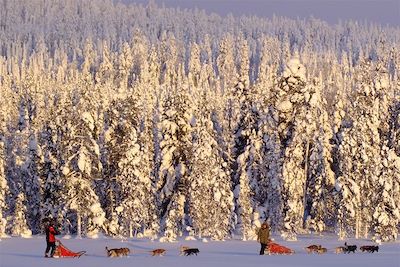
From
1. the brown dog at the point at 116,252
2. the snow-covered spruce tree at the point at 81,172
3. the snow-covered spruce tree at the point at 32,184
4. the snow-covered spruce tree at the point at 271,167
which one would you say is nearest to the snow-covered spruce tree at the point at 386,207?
the snow-covered spruce tree at the point at 271,167

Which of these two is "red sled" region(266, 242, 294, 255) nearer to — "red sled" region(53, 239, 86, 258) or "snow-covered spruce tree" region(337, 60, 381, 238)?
"red sled" region(53, 239, 86, 258)

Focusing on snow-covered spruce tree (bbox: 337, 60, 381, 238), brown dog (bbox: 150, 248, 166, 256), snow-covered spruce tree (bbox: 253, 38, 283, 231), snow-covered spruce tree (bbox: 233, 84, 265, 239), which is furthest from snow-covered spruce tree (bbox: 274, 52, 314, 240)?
brown dog (bbox: 150, 248, 166, 256)

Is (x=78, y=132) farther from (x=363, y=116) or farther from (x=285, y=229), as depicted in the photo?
(x=363, y=116)

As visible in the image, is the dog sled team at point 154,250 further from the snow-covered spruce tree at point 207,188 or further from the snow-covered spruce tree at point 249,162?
the snow-covered spruce tree at point 249,162

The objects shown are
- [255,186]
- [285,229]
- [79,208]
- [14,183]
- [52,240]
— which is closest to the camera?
[52,240]

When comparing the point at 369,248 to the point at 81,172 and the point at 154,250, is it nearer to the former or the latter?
the point at 154,250

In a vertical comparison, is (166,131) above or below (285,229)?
above

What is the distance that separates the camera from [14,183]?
64562 millimetres

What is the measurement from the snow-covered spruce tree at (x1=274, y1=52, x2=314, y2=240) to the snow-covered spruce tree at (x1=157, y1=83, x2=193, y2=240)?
21.6 ft

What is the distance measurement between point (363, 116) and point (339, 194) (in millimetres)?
7346

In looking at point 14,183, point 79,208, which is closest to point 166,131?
point 79,208

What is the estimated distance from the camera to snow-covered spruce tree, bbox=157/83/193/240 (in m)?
50.2

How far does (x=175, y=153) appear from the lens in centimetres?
5112

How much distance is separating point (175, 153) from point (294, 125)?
862 centimetres
